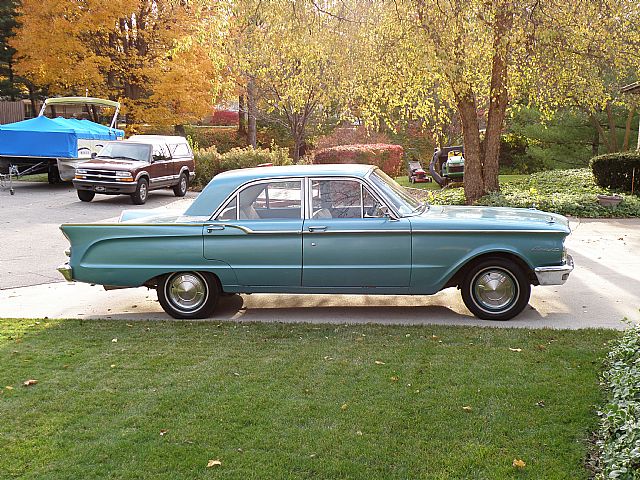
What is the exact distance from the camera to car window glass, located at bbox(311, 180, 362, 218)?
7887mm

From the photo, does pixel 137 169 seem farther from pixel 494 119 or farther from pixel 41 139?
pixel 494 119

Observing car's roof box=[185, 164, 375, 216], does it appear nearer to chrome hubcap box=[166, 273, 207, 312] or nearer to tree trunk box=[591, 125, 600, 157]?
chrome hubcap box=[166, 273, 207, 312]

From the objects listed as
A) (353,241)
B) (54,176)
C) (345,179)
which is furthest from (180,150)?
(353,241)

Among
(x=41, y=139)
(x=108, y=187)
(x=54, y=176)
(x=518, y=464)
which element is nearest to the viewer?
(x=518, y=464)

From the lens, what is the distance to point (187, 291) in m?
8.12

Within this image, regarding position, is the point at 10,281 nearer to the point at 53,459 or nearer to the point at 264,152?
the point at 53,459

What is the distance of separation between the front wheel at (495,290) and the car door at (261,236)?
187 cm

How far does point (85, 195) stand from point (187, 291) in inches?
507

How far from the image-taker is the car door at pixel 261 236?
7.86 meters

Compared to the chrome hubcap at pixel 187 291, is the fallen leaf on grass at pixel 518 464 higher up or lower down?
lower down

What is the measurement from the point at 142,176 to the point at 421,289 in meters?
13.4

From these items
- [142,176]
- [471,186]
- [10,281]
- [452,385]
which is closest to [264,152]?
[142,176]

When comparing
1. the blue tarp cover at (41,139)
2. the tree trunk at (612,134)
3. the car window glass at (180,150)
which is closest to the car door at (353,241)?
the car window glass at (180,150)

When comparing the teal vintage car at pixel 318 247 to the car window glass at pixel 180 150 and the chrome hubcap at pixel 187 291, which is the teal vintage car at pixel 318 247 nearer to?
the chrome hubcap at pixel 187 291
